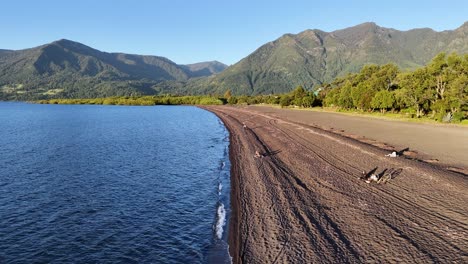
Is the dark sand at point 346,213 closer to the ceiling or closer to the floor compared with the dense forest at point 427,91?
closer to the floor

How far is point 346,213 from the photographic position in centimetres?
2114

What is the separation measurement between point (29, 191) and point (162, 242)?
54.1 feet

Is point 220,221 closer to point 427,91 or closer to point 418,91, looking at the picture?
point 418,91

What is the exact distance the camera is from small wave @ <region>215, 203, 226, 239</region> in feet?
67.6

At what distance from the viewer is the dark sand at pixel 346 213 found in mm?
16156

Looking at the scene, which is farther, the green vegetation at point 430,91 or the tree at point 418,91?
the tree at point 418,91

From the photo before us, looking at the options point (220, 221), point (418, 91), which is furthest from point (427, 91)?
point (220, 221)

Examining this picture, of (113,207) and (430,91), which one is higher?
(430,91)

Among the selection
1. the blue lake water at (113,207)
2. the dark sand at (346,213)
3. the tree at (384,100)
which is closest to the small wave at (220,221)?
the blue lake water at (113,207)

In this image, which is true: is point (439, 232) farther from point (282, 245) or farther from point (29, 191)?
point (29, 191)

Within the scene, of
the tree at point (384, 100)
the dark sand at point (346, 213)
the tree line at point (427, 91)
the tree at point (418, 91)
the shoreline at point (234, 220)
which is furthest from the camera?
the tree at point (384, 100)

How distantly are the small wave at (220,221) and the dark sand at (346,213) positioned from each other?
68 cm

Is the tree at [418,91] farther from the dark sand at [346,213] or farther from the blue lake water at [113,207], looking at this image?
the blue lake water at [113,207]

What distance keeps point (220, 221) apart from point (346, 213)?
854cm
